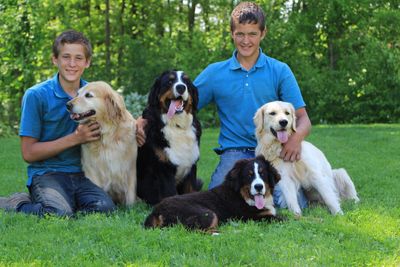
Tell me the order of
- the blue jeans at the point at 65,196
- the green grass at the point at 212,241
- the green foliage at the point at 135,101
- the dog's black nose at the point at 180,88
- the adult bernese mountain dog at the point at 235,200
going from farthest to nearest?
the green foliage at the point at 135,101, the dog's black nose at the point at 180,88, the blue jeans at the point at 65,196, the adult bernese mountain dog at the point at 235,200, the green grass at the point at 212,241

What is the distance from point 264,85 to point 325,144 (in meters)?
5.31

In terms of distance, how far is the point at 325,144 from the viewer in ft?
35.7

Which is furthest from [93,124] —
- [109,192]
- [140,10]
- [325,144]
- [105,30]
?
[140,10]

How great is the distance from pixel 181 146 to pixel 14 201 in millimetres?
1724

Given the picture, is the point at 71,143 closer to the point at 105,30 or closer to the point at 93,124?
the point at 93,124

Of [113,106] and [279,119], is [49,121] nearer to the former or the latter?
[113,106]

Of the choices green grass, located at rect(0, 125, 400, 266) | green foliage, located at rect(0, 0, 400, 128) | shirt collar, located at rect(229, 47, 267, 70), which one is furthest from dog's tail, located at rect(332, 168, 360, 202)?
green foliage, located at rect(0, 0, 400, 128)

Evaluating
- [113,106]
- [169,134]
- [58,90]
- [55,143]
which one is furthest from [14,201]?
[169,134]

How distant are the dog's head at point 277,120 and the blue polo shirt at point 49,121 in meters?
1.89

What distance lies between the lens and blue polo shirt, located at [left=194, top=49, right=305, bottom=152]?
5.93 m

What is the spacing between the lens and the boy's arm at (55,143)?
528 centimetres

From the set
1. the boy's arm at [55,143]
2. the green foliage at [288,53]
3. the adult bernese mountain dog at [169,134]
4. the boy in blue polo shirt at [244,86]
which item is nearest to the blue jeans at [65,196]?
the boy's arm at [55,143]

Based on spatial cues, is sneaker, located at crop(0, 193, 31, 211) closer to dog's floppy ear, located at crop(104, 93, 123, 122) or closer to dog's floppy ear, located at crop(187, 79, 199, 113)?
dog's floppy ear, located at crop(104, 93, 123, 122)

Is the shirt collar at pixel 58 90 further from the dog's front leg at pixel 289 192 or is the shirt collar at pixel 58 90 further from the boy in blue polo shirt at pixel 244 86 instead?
the dog's front leg at pixel 289 192
